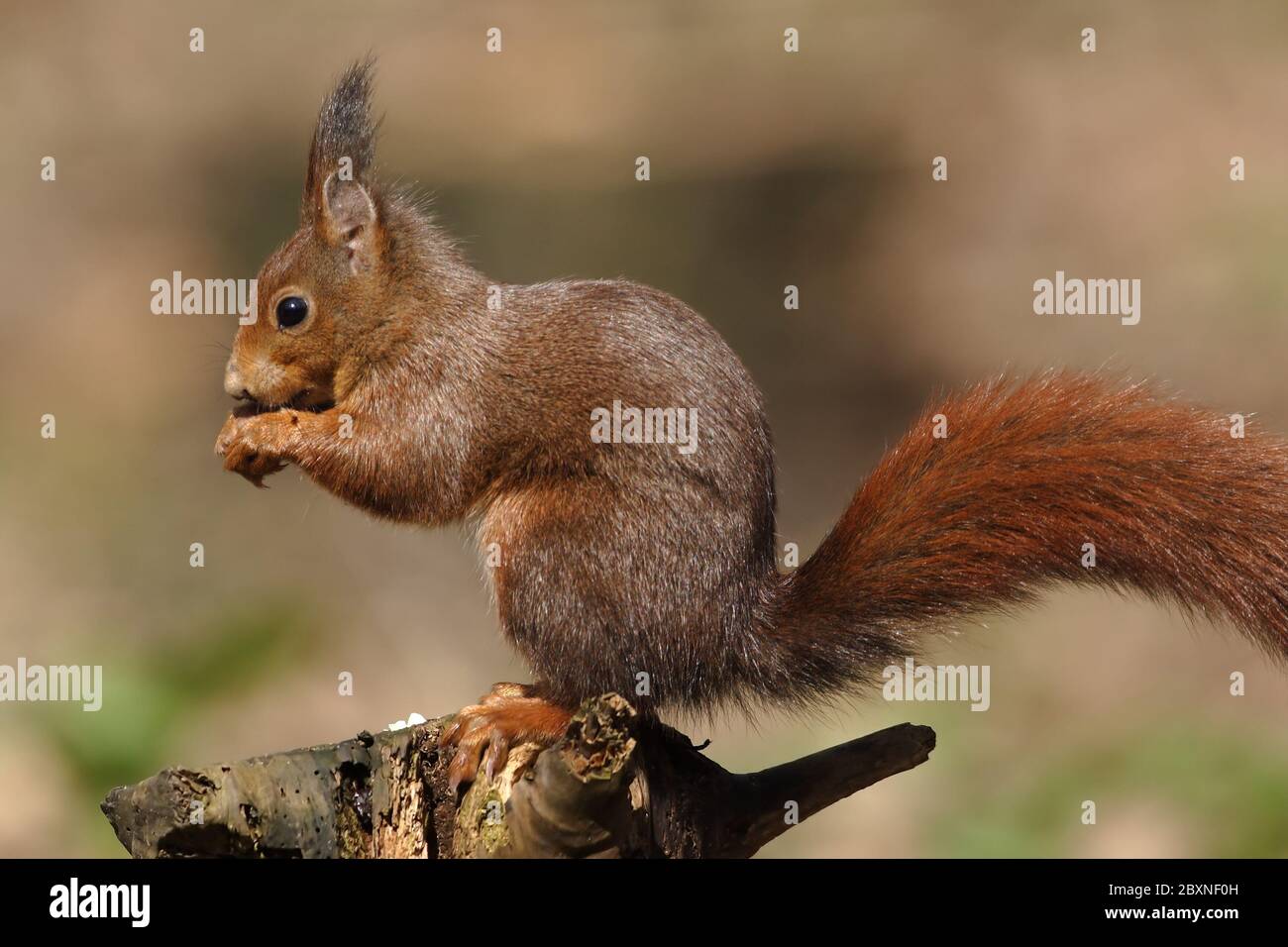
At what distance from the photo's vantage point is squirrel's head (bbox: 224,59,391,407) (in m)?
2.74

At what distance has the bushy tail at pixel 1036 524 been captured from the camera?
2.27 meters

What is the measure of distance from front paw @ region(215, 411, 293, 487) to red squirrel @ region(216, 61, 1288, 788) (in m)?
0.16

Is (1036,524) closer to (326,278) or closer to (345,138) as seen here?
(326,278)

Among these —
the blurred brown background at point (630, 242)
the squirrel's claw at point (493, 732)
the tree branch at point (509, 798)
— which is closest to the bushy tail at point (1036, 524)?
the tree branch at point (509, 798)

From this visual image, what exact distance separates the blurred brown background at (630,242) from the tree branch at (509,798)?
249cm

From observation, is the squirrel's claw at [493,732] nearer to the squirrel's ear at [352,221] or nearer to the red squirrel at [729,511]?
the red squirrel at [729,511]

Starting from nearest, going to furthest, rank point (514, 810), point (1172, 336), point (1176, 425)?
1. point (514, 810)
2. point (1176, 425)
3. point (1172, 336)

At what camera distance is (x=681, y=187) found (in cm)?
587

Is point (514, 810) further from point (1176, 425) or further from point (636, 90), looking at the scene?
point (636, 90)

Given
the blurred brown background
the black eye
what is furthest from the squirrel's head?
the blurred brown background

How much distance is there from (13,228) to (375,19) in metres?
1.90

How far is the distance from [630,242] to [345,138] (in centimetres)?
308

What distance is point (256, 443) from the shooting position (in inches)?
109

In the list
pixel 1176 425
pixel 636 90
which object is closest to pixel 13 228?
pixel 636 90
